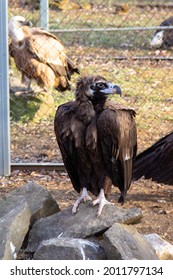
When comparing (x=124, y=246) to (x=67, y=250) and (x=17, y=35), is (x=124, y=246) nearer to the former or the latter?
(x=67, y=250)

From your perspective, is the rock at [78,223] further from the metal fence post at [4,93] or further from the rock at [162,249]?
the metal fence post at [4,93]

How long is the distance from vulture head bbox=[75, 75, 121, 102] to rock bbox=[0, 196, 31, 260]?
0.80 meters

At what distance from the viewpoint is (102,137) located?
4.62 meters

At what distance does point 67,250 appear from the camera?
4.18 metres

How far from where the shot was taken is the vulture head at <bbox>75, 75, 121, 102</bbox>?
4.67 metres

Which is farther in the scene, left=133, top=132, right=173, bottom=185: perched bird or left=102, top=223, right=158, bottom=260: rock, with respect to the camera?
left=133, top=132, right=173, bottom=185: perched bird

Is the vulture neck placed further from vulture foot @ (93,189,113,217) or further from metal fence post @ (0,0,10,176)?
vulture foot @ (93,189,113,217)

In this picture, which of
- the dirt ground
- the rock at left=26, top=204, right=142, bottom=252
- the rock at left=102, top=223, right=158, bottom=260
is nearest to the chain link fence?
the dirt ground

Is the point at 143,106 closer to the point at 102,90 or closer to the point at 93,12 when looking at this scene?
the point at 102,90

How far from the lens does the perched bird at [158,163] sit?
5.83 m

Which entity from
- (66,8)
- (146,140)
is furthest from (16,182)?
(66,8)
